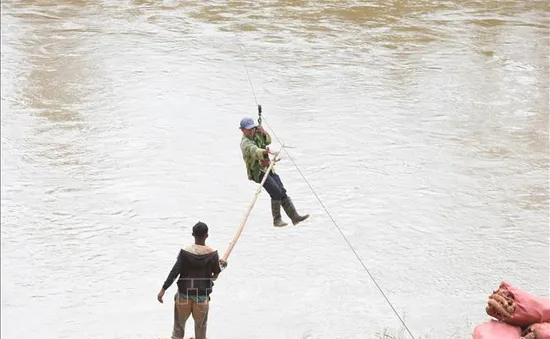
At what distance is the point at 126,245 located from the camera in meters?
11.2

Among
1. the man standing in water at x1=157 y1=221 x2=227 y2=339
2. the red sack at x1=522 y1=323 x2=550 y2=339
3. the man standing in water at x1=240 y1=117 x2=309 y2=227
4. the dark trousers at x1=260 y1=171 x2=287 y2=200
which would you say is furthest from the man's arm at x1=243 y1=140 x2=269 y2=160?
the red sack at x1=522 y1=323 x2=550 y2=339

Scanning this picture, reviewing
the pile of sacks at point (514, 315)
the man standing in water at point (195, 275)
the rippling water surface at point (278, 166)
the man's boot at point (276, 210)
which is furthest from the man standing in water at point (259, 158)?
the pile of sacks at point (514, 315)

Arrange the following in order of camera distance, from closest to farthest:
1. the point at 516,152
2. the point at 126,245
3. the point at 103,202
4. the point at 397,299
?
the point at 397,299 → the point at 126,245 → the point at 103,202 → the point at 516,152

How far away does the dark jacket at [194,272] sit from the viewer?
7090 millimetres

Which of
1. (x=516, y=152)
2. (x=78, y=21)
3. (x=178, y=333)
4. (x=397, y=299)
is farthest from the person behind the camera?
(x=78, y=21)

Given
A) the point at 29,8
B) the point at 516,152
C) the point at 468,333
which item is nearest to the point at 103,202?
the point at 468,333

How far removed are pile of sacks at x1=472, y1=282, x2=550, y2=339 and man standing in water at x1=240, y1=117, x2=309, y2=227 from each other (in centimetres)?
326

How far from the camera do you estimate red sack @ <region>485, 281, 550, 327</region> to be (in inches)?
273

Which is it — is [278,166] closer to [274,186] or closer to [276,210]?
[276,210]

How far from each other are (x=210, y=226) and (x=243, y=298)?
Answer: 2.07m

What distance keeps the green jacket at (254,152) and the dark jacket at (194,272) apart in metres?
2.35

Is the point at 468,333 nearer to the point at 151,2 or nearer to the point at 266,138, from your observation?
the point at 266,138

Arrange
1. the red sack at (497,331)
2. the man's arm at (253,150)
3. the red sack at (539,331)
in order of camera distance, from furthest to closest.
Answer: the man's arm at (253,150) → the red sack at (497,331) → the red sack at (539,331)

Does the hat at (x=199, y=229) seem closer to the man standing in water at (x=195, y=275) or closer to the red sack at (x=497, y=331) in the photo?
the man standing in water at (x=195, y=275)
